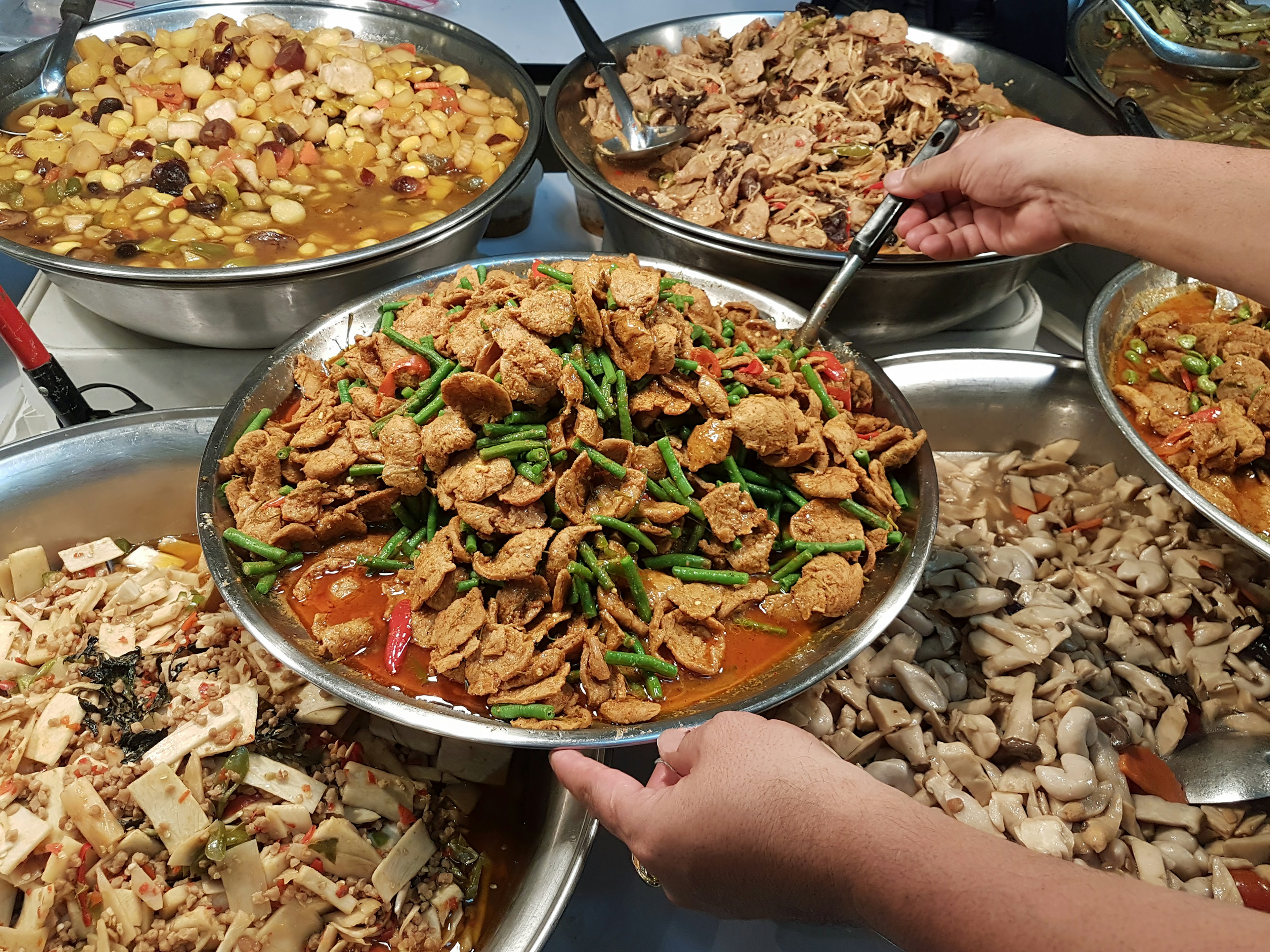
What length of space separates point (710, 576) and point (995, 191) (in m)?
1.44

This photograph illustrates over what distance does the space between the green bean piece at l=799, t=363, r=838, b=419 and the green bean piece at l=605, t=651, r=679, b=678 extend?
89 cm

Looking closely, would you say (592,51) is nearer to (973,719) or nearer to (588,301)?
(588,301)

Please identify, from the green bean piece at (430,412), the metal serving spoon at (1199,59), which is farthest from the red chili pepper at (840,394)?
the metal serving spoon at (1199,59)

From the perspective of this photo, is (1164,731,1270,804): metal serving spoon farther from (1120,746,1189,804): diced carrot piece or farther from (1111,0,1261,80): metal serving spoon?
(1111,0,1261,80): metal serving spoon

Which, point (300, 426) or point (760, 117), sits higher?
point (760, 117)

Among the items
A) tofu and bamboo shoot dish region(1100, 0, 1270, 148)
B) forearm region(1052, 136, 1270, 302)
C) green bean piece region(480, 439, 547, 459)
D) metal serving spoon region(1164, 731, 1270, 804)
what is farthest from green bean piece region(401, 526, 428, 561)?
tofu and bamboo shoot dish region(1100, 0, 1270, 148)

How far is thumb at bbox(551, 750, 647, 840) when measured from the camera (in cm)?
146

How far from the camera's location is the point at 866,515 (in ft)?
6.82

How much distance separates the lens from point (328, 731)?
6.84 feet

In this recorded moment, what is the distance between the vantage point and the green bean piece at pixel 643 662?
71.2 inches

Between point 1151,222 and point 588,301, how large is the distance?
1464 millimetres

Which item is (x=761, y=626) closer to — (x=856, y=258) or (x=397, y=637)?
(x=397, y=637)

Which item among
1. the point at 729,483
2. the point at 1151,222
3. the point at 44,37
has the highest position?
the point at 44,37

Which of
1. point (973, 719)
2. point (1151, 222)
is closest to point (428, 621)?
point (973, 719)
